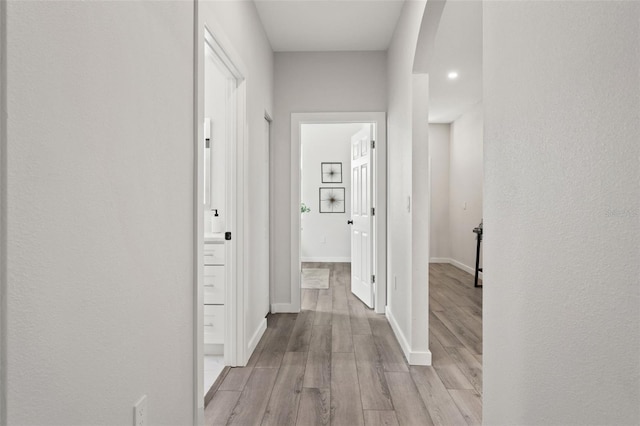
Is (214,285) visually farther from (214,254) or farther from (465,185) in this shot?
(465,185)

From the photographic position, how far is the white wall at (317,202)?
7660 mm

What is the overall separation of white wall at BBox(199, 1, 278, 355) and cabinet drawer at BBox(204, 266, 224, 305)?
0.64 ft

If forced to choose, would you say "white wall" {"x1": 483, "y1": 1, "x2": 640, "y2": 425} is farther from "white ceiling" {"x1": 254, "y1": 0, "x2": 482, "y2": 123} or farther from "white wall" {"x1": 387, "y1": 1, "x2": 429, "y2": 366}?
"white ceiling" {"x1": 254, "y1": 0, "x2": 482, "y2": 123}

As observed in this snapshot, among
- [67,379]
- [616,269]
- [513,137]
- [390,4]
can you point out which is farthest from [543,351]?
[390,4]

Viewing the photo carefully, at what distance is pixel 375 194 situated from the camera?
397 centimetres

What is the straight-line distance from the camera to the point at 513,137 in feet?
3.96

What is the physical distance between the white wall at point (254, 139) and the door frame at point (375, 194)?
0.31 m

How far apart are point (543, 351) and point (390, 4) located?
2.88m

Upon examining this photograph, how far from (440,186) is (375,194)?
3.98m

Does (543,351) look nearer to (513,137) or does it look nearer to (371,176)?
(513,137)

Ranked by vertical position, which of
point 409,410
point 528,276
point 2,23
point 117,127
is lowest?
point 409,410

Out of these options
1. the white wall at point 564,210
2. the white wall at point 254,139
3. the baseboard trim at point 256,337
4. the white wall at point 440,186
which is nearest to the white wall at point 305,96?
the white wall at point 254,139

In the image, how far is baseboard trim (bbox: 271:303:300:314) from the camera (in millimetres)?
4004

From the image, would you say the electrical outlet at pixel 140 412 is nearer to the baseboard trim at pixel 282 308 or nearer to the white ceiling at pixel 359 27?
the white ceiling at pixel 359 27
